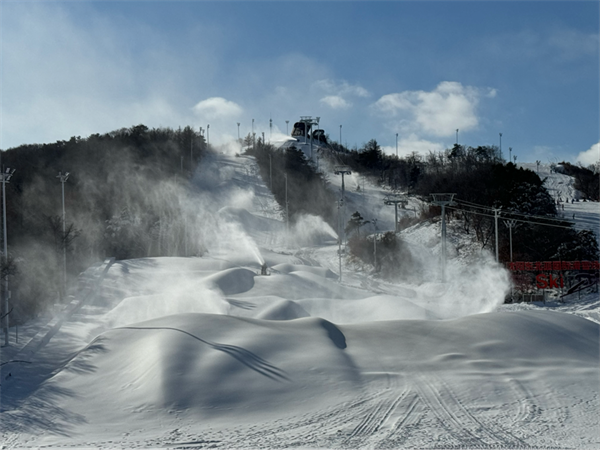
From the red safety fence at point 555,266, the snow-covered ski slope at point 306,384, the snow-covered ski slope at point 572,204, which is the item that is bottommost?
the snow-covered ski slope at point 306,384

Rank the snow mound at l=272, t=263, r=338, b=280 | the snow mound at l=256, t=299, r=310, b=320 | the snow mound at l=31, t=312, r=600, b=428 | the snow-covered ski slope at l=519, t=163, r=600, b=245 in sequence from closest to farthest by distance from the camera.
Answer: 1. the snow mound at l=31, t=312, r=600, b=428
2. the snow mound at l=256, t=299, r=310, b=320
3. the snow mound at l=272, t=263, r=338, b=280
4. the snow-covered ski slope at l=519, t=163, r=600, b=245

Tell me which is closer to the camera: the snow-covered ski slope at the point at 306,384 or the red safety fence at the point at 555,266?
the snow-covered ski slope at the point at 306,384

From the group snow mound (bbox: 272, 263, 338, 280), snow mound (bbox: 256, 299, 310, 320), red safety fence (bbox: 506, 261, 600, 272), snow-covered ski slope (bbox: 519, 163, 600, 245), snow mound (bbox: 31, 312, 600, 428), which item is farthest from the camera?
snow-covered ski slope (bbox: 519, 163, 600, 245)

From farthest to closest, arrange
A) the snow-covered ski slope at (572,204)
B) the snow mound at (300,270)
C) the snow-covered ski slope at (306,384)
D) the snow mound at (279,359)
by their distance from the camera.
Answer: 1. the snow-covered ski slope at (572,204)
2. the snow mound at (300,270)
3. the snow mound at (279,359)
4. the snow-covered ski slope at (306,384)

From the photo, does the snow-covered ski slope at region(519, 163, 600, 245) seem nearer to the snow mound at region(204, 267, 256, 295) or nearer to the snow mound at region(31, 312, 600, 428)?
the snow mound at region(204, 267, 256, 295)

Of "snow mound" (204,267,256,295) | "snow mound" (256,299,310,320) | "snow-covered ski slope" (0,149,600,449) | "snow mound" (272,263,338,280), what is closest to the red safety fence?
"snow mound" (272,263,338,280)

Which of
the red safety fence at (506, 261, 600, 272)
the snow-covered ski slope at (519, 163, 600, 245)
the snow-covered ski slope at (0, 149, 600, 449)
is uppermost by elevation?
the snow-covered ski slope at (519, 163, 600, 245)

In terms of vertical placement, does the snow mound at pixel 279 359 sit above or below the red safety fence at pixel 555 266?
below

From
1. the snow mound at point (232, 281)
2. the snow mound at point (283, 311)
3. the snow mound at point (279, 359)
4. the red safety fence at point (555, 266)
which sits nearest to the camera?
the snow mound at point (279, 359)

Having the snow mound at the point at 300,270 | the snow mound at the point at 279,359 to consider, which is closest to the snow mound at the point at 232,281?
the snow mound at the point at 300,270

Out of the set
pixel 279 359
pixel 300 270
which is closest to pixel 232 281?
pixel 300 270

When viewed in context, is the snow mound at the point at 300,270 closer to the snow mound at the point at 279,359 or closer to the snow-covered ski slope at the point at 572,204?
the snow mound at the point at 279,359

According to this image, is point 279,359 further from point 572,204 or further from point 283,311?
point 572,204

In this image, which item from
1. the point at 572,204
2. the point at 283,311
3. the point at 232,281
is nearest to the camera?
the point at 283,311
